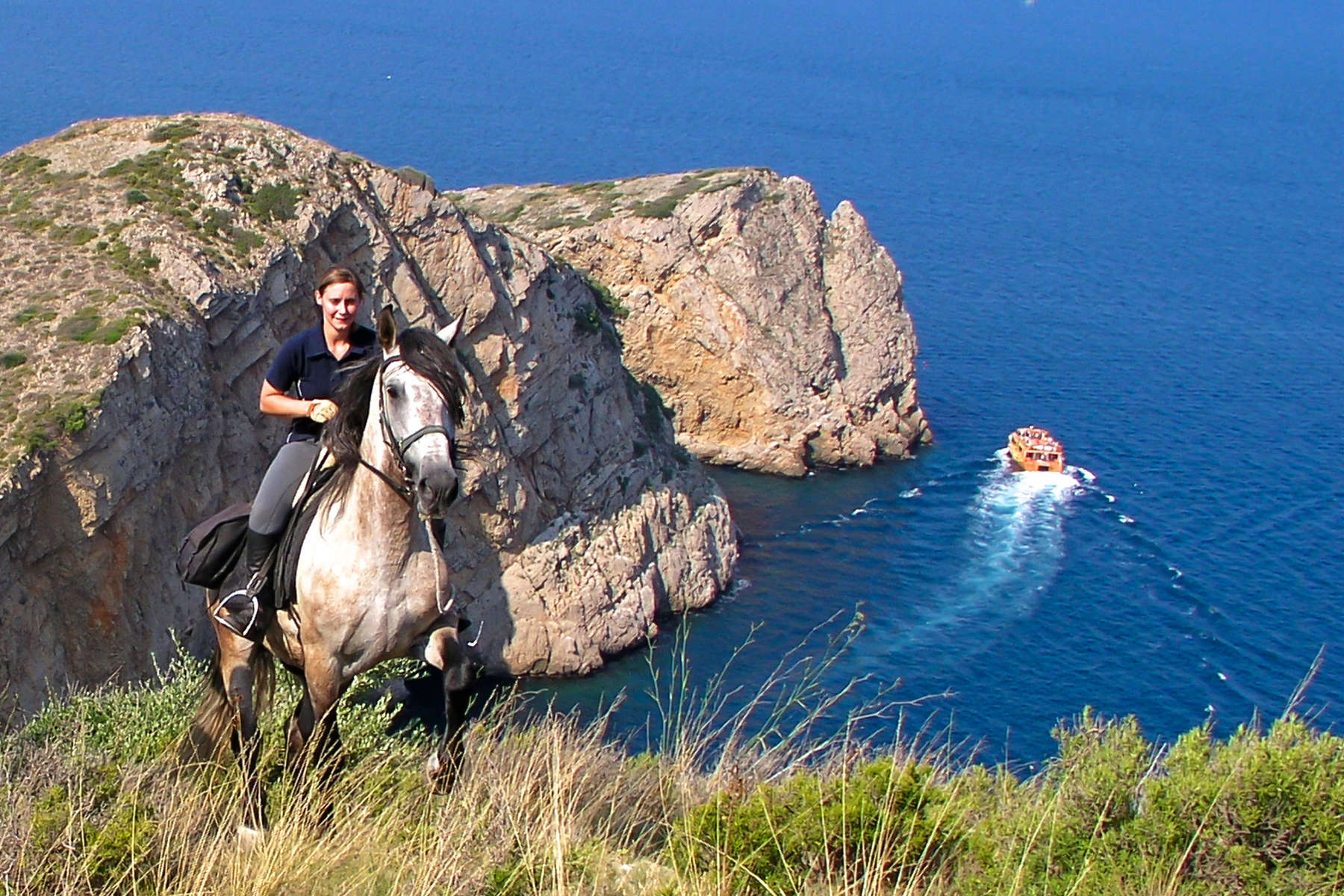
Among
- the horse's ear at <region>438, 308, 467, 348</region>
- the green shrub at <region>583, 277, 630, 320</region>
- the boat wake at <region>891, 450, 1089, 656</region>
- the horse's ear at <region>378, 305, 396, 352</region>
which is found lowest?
the boat wake at <region>891, 450, 1089, 656</region>

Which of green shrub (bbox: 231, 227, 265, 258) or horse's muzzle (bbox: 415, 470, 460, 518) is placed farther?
green shrub (bbox: 231, 227, 265, 258)

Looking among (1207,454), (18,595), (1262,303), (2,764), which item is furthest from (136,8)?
(2,764)

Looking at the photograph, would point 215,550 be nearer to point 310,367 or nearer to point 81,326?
point 310,367

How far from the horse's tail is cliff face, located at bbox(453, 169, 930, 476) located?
2388 inches

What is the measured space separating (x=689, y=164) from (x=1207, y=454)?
61076 mm

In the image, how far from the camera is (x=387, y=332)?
918 cm

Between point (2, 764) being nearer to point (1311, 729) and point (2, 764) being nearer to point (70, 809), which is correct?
point (70, 809)

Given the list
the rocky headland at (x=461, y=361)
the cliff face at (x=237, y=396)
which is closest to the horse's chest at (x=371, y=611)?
the rocky headland at (x=461, y=361)

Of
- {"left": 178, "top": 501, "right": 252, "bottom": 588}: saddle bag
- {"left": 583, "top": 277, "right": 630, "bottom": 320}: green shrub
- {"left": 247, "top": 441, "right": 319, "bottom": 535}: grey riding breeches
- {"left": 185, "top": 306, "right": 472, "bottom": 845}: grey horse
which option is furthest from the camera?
{"left": 583, "top": 277, "right": 630, "bottom": 320}: green shrub

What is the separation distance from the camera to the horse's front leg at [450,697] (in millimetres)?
9641

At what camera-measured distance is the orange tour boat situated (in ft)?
223

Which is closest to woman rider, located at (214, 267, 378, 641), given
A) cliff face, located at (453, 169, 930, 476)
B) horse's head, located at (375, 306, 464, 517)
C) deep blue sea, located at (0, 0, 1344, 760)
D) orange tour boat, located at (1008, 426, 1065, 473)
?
horse's head, located at (375, 306, 464, 517)

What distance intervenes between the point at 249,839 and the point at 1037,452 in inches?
2467

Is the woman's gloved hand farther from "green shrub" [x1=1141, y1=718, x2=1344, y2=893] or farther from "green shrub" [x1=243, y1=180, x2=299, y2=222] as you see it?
"green shrub" [x1=243, y1=180, x2=299, y2=222]
